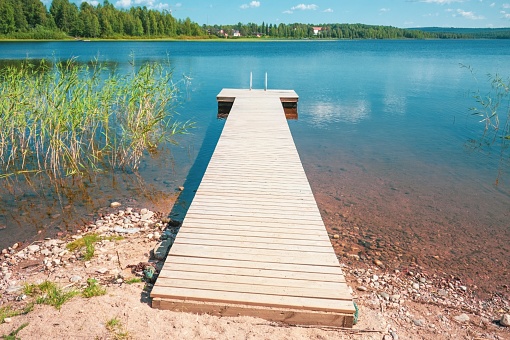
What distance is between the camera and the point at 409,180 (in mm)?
8680

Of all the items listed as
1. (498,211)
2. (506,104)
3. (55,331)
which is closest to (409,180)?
(498,211)

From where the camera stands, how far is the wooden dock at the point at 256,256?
11.4ft

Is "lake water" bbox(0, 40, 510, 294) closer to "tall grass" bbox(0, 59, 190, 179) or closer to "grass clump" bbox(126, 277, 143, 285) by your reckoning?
"tall grass" bbox(0, 59, 190, 179)

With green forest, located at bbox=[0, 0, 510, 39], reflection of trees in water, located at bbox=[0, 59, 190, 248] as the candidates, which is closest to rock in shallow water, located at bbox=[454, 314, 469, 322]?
reflection of trees in water, located at bbox=[0, 59, 190, 248]

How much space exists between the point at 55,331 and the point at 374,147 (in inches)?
381

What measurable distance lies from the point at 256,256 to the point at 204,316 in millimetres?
905

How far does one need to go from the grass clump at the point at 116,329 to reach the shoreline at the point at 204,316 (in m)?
0.04

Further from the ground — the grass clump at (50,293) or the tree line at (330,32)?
the tree line at (330,32)

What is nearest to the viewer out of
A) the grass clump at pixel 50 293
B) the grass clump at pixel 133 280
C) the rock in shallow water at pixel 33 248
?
the grass clump at pixel 50 293

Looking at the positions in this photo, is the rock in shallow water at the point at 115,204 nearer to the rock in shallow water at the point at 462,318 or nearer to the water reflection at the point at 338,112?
the rock in shallow water at the point at 462,318

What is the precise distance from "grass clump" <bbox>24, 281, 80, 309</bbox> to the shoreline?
0.07 metres

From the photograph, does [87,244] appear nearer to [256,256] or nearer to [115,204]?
[115,204]

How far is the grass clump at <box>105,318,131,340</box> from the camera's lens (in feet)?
10.5

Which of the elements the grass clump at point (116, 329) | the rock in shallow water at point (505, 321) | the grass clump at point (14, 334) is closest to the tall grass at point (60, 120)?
the grass clump at point (14, 334)
